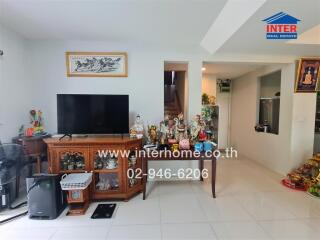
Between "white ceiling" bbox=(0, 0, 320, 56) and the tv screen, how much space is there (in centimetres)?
96

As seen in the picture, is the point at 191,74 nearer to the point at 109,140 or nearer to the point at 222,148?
the point at 109,140

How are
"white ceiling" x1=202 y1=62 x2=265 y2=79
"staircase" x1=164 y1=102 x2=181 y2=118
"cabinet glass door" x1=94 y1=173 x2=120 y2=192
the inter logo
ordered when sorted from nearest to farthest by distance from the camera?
the inter logo → "cabinet glass door" x1=94 y1=173 x2=120 y2=192 → "white ceiling" x1=202 y1=62 x2=265 y2=79 → "staircase" x1=164 y1=102 x2=181 y2=118

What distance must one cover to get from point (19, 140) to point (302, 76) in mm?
4629

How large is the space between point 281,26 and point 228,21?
641mm

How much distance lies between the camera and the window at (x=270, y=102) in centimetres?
379

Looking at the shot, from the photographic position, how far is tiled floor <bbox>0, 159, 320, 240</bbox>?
1.86m

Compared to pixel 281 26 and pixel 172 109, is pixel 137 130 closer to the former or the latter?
pixel 281 26

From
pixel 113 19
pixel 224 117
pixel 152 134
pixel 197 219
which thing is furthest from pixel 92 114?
pixel 224 117

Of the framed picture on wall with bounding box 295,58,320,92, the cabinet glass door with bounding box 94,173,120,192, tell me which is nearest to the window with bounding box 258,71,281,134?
the framed picture on wall with bounding box 295,58,320,92

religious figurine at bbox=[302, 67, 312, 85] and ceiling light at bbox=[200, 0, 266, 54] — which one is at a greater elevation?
ceiling light at bbox=[200, 0, 266, 54]

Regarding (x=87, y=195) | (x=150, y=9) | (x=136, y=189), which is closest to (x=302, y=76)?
(x=150, y=9)

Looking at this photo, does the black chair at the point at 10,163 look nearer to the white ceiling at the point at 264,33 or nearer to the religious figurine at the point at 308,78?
the white ceiling at the point at 264,33

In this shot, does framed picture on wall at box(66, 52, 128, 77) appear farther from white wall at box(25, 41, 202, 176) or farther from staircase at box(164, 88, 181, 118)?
staircase at box(164, 88, 181, 118)

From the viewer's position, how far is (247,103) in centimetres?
467
